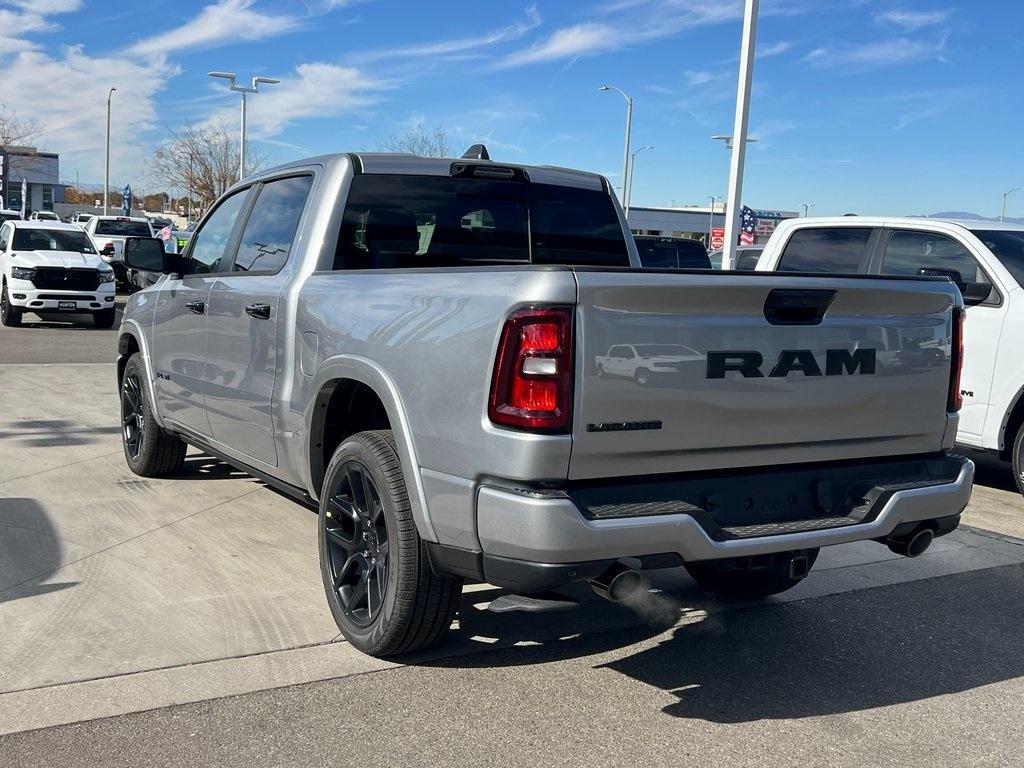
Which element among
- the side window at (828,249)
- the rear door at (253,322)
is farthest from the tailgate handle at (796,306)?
the side window at (828,249)

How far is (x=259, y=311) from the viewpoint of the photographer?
4652 mm

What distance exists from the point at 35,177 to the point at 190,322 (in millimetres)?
84788

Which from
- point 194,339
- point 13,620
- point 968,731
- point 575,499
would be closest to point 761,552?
point 575,499

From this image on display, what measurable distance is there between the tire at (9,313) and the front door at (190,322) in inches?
505

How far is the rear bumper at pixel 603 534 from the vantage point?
305 cm

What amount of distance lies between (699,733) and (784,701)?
451 millimetres

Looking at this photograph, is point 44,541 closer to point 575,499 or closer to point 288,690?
point 288,690

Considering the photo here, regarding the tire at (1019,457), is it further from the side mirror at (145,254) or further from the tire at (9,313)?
the tire at (9,313)

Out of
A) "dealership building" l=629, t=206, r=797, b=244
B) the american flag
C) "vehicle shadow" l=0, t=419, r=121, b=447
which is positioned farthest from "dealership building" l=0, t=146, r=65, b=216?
"vehicle shadow" l=0, t=419, r=121, b=447

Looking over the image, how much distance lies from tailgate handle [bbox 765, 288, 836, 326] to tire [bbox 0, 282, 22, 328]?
16638 millimetres

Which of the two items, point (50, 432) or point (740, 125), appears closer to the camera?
point (50, 432)

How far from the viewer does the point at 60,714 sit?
3.42 meters

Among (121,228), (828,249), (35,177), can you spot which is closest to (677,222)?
(35,177)

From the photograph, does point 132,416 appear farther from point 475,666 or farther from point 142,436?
point 475,666
